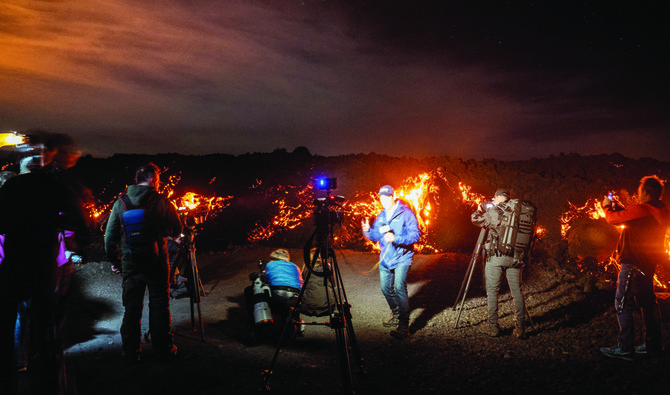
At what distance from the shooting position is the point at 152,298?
4.30m

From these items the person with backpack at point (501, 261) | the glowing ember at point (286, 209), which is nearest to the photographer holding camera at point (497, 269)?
the person with backpack at point (501, 261)

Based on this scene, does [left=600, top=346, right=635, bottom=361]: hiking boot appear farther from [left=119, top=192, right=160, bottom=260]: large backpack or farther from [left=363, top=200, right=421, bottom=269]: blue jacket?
[left=119, top=192, right=160, bottom=260]: large backpack

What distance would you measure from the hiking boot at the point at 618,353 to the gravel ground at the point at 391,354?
0.23 ft

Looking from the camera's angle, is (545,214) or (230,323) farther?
(545,214)

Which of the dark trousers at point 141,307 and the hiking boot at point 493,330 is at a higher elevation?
the dark trousers at point 141,307

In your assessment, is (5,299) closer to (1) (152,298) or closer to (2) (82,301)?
(1) (152,298)

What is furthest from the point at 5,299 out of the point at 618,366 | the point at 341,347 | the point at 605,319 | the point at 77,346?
the point at 605,319

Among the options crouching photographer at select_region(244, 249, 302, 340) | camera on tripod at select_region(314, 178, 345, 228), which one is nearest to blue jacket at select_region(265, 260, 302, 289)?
crouching photographer at select_region(244, 249, 302, 340)

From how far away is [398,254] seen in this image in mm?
5238

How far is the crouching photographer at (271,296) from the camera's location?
4754mm

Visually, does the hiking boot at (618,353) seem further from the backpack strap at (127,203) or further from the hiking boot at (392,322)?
the backpack strap at (127,203)

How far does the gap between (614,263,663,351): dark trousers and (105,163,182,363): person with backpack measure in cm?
560

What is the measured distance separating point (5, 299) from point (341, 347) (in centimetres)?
289

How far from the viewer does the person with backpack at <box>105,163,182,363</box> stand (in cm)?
412
